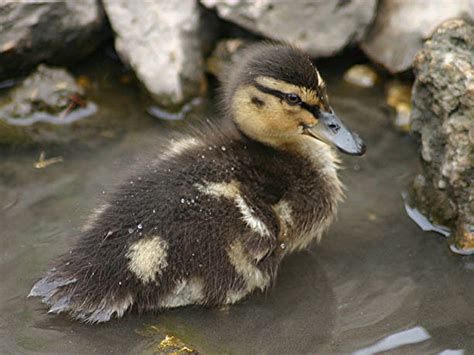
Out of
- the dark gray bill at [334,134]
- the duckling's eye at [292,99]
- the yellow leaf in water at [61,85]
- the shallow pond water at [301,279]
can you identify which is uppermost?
the duckling's eye at [292,99]

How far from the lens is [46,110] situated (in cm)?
405

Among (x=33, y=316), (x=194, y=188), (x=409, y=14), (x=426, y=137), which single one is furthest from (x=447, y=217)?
(x=33, y=316)

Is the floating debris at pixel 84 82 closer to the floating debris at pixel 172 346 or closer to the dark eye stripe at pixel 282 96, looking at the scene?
the dark eye stripe at pixel 282 96

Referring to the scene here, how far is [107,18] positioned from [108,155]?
0.90 meters

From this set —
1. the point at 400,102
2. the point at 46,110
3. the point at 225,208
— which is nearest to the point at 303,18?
the point at 400,102

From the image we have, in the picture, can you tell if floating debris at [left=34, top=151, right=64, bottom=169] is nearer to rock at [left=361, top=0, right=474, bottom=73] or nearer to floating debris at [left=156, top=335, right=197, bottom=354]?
floating debris at [left=156, top=335, right=197, bottom=354]

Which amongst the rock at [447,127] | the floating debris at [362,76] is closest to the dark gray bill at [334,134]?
the rock at [447,127]

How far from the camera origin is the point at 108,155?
379 centimetres

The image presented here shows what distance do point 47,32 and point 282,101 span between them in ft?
5.44

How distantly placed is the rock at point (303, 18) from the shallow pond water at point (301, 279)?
0.56 meters

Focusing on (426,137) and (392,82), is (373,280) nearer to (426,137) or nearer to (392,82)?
(426,137)

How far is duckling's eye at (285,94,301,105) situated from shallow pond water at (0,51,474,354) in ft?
1.84

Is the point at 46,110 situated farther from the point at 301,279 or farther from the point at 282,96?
the point at 301,279

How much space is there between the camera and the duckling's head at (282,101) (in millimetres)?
2959
